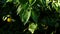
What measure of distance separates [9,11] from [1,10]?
174mm

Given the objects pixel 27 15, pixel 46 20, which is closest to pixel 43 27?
pixel 46 20

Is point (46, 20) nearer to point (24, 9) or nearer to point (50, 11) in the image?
point (50, 11)

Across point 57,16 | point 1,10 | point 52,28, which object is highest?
point 1,10

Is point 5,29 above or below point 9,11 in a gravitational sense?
below

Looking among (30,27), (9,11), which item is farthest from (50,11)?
(9,11)

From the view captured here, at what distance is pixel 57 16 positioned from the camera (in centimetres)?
221

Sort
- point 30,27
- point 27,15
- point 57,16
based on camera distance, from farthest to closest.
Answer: point 57,16 < point 30,27 < point 27,15

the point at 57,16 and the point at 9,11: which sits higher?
the point at 9,11

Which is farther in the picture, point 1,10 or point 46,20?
point 1,10

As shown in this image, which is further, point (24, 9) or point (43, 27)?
point (43, 27)

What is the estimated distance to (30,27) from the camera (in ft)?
6.80

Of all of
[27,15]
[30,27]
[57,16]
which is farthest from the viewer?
[57,16]

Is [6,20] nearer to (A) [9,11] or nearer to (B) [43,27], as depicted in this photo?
(A) [9,11]

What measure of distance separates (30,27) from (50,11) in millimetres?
365
